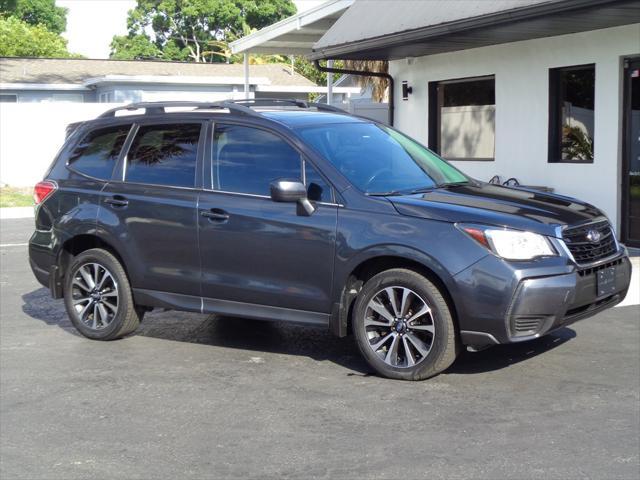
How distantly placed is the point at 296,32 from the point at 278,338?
41.9 ft

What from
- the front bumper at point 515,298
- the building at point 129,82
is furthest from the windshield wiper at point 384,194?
the building at point 129,82

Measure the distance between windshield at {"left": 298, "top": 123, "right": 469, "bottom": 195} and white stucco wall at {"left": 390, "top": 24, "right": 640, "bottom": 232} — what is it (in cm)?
531

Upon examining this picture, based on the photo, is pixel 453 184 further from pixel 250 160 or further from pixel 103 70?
pixel 103 70

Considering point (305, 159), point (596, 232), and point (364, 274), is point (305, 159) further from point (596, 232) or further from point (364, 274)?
point (596, 232)

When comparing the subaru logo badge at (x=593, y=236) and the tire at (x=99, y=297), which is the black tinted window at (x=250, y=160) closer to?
the tire at (x=99, y=297)

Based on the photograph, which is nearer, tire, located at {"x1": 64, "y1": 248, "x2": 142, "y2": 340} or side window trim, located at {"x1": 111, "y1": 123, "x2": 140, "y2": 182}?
tire, located at {"x1": 64, "y1": 248, "x2": 142, "y2": 340}

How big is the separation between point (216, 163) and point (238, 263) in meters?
0.84

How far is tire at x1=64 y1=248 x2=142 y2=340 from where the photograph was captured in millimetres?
7836

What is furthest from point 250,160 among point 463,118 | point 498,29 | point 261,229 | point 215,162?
point 463,118

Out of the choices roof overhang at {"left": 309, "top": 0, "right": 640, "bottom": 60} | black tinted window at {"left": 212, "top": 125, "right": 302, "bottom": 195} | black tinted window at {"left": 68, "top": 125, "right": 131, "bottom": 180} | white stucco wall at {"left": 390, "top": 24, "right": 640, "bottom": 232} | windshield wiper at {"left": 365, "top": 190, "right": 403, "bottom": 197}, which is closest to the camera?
windshield wiper at {"left": 365, "top": 190, "right": 403, "bottom": 197}

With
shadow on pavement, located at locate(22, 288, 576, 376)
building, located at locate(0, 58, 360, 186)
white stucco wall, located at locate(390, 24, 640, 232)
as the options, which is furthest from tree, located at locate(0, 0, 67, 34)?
shadow on pavement, located at locate(22, 288, 576, 376)

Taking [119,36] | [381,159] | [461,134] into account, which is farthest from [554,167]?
[119,36]

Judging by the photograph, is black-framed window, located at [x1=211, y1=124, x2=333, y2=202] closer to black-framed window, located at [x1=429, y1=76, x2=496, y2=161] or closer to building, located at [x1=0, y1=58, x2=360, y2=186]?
black-framed window, located at [x1=429, y1=76, x2=496, y2=161]

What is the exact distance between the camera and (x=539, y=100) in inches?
542
